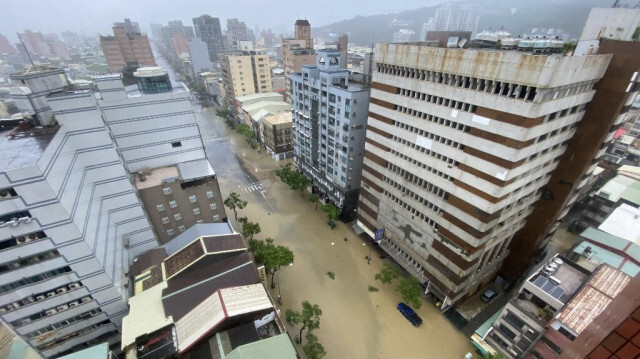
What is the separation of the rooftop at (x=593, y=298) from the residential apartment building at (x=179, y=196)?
165 ft

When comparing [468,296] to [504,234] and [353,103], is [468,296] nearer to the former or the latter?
[504,234]

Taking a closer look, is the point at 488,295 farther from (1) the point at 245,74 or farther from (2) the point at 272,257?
(1) the point at 245,74

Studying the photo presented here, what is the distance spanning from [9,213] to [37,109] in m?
13.7

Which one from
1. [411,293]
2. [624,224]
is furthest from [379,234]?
[624,224]

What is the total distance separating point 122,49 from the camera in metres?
169

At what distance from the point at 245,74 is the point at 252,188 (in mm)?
63710

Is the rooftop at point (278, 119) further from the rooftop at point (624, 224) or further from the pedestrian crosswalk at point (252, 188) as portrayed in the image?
the rooftop at point (624, 224)

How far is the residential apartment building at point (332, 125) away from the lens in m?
50.7

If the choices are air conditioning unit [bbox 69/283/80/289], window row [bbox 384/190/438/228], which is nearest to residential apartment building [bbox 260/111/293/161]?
window row [bbox 384/190/438/228]

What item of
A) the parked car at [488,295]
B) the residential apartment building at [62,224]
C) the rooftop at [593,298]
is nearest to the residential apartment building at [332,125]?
the parked car at [488,295]

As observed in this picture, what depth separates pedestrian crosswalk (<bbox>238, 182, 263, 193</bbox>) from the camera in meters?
70.2

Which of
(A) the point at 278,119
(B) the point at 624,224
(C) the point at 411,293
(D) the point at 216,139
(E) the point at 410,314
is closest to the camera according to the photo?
(C) the point at 411,293

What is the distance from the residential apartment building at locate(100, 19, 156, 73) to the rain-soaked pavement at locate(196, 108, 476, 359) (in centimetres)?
15548

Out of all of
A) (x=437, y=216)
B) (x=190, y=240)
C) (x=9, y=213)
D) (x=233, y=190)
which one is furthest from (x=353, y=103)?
(x=9, y=213)
